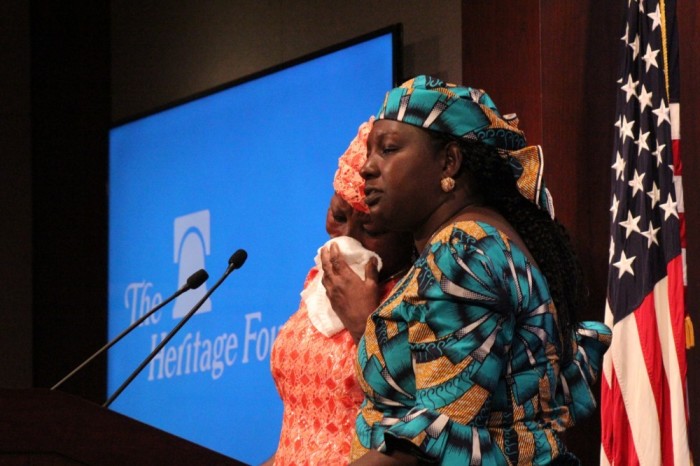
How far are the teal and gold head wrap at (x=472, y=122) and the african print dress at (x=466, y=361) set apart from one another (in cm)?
21

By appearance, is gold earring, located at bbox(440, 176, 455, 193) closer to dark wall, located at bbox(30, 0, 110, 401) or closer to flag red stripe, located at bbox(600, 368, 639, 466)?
flag red stripe, located at bbox(600, 368, 639, 466)

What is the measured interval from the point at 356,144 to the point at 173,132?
285 centimetres

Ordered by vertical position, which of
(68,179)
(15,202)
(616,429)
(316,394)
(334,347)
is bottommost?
(616,429)

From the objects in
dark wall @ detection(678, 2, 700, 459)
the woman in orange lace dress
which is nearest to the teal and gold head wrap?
the woman in orange lace dress

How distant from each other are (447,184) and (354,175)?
0.64 meters

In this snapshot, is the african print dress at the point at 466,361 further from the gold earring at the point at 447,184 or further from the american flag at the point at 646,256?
the american flag at the point at 646,256

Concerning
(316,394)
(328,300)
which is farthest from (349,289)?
(316,394)

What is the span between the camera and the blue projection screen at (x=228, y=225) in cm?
438

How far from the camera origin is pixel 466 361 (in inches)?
67.2

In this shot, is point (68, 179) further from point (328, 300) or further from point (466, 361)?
point (466, 361)

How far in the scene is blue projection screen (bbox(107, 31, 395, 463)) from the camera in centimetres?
438

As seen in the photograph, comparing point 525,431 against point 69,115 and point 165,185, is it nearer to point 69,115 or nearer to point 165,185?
point 165,185

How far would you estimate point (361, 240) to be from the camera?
265 cm

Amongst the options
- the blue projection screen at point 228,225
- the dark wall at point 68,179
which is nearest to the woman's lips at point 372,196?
the blue projection screen at point 228,225
